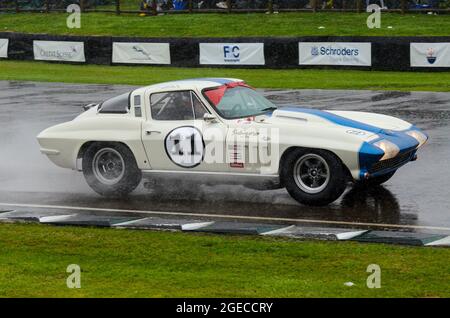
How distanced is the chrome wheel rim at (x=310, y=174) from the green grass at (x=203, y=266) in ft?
5.67

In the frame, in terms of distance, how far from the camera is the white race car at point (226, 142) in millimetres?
11969

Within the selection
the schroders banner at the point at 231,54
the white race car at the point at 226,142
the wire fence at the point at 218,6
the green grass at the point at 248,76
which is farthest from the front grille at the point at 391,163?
the wire fence at the point at 218,6

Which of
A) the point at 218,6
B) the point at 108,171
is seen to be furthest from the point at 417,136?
the point at 218,6

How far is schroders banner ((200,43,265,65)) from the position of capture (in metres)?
30.6

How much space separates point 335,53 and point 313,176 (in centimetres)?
1777

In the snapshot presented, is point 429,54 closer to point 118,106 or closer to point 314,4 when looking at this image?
point 314,4

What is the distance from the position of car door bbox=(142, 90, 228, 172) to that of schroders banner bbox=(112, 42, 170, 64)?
19.1 metres

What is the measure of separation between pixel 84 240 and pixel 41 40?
82.0 feet

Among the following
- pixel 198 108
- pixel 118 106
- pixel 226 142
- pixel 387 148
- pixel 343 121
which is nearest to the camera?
pixel 387 148

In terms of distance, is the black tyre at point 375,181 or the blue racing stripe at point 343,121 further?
the black tyre at point 375,181

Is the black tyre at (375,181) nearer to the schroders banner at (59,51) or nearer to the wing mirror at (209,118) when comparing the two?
the wing mirror at (209,118)

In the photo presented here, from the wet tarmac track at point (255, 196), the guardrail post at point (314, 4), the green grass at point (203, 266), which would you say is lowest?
the green grass at point (203, 266)

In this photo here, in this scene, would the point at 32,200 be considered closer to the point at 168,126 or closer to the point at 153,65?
the point at 168,126

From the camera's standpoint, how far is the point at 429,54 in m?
27.8
